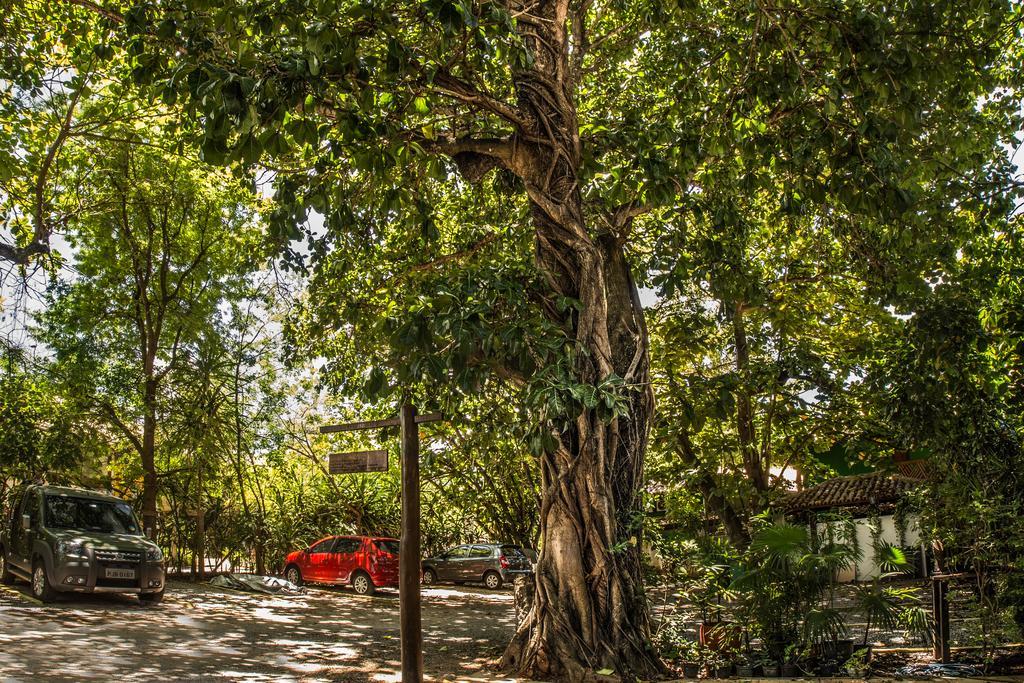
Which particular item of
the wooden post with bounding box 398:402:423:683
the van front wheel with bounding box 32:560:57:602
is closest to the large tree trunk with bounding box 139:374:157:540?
the van front wheel with bounding box 32:560:57:602

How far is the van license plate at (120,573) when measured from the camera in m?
12.5

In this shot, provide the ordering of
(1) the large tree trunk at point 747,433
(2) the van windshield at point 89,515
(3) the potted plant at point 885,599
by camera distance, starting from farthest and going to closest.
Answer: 1. (1) the large tree trunk at point 747,433
2. (2) the van windshield at point 89,515
3. (3) the potted plant at point 885,599

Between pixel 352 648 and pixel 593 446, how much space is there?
4309 millimetres

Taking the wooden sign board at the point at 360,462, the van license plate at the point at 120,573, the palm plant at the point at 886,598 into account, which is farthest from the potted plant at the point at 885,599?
the van license plate at the point at 120,573

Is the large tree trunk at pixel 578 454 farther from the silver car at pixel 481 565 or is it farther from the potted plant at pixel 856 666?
the silver car at pixel 481 565

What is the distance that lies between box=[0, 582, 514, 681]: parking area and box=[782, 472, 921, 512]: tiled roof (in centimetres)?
1213

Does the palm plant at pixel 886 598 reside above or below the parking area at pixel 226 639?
above

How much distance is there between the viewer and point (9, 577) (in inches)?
591

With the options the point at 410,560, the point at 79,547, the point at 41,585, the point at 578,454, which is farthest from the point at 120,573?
the point at 578,454

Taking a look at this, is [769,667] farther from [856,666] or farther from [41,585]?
[41,585]

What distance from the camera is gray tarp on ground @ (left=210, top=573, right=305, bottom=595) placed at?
59.7 feet

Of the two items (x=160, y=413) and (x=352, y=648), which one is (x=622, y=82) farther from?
(x=160, y=413)

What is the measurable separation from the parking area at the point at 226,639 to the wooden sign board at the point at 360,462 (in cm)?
209

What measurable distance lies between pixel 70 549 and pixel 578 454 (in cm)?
839
